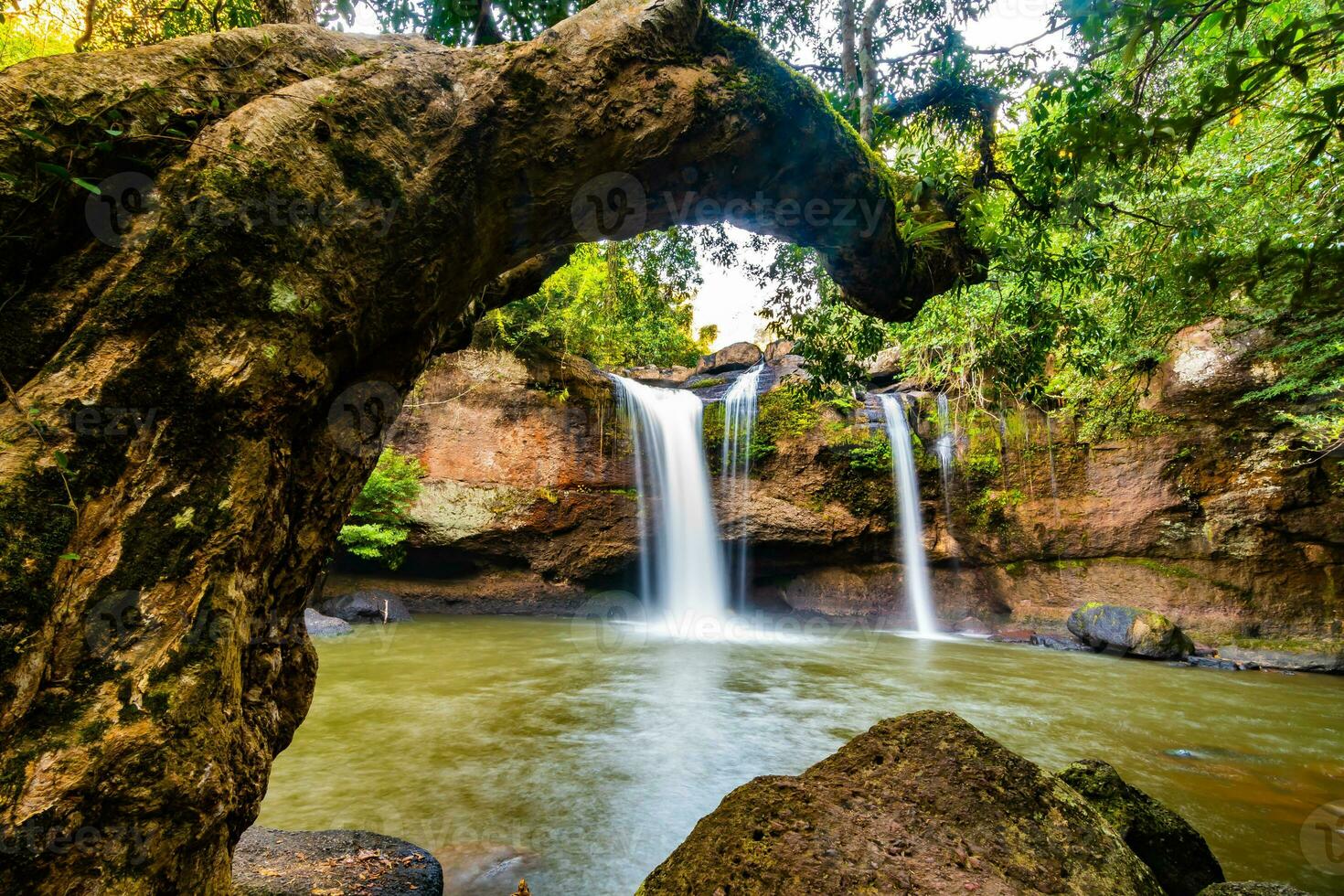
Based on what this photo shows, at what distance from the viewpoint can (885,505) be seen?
13.5m

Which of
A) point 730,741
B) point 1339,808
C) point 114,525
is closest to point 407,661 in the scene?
point 730,741

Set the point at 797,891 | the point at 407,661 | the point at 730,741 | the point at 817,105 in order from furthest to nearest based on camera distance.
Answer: the point at 407,661, the point at 730,741, the point at 817,105, the point at 797,891

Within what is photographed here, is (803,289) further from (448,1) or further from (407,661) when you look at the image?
(407,661)

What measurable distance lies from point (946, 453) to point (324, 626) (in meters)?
12.6

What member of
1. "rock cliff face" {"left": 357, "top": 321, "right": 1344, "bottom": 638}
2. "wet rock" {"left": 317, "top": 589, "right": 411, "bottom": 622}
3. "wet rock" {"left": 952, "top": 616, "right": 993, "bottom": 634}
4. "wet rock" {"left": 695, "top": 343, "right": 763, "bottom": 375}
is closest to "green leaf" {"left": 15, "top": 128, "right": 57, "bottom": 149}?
"rock cliff face" {"left": 357, "top": 321, "right": 1344, "bottom": 638}

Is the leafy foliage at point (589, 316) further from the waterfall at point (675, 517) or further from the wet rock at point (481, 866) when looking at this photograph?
the wet rock at point (481, 866)

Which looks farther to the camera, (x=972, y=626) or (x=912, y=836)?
(x=972, y=626)

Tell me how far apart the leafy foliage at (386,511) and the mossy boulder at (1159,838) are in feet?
38.0

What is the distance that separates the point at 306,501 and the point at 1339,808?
6.67 meters

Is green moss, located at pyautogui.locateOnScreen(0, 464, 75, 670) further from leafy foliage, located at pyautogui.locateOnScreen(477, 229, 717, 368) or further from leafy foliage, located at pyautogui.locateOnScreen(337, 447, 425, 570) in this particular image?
leafy foliage, located at pyautogui.locateOnScreen(337, 447, 425, 570)

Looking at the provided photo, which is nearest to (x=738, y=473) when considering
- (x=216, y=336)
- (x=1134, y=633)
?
(x=1134, y=633)

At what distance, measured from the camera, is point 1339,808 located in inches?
167

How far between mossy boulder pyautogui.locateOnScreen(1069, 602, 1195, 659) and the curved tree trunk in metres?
11.5

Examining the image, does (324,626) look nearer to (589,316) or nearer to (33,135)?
(589,316)
